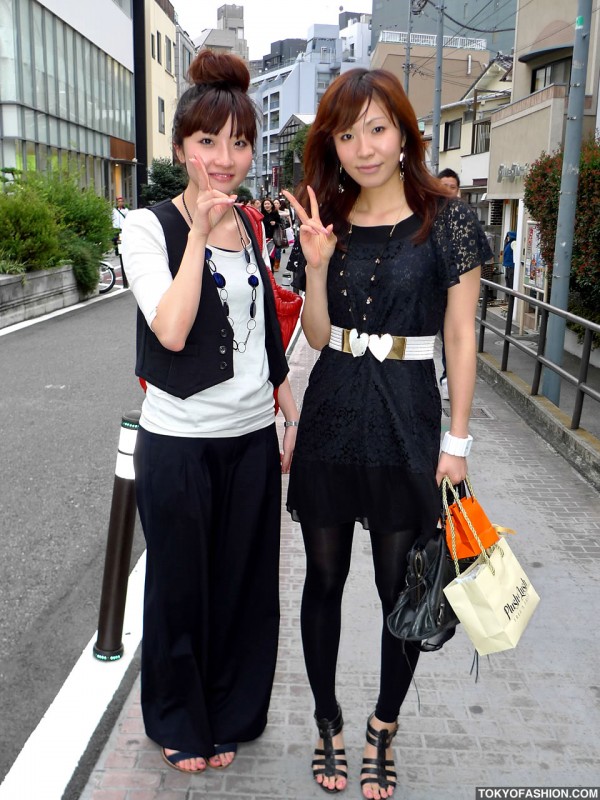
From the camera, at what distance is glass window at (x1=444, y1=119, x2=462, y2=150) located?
1550 inches

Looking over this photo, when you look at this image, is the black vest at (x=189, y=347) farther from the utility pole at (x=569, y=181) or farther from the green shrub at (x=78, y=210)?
the green shrub at (x=78, y=210)

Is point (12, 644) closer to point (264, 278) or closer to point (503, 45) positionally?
point (264, 278)

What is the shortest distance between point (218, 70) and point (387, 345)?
2.89 ft

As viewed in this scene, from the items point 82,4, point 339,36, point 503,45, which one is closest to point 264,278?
point 82,4

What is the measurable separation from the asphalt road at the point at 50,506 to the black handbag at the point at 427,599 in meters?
1.41

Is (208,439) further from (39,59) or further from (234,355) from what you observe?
(39,59)

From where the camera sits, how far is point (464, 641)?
11.3 feet

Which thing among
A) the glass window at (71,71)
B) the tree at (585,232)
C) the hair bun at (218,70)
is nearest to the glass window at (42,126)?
the glass window at (71,71)

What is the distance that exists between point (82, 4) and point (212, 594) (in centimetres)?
3383

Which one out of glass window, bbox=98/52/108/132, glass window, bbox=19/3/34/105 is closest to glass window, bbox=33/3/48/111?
glass window, bbox=19/3/34/105

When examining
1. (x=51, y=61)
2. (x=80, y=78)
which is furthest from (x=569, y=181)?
(x=80, y=78)

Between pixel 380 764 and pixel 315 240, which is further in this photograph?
pixel 380 764

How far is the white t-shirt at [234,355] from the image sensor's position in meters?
2.17

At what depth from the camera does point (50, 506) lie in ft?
16.3
